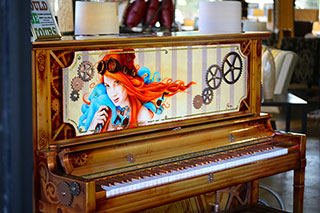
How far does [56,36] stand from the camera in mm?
2510

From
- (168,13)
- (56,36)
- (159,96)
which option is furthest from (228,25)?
(168,13)

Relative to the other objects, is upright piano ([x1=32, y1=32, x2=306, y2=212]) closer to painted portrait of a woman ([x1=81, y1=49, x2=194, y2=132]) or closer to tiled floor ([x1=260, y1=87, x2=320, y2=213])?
painted portrait of a woman ([x1=81, y1=49, x2=194, y2=132])

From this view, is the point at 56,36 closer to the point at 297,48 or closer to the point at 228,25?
the point at 228,25

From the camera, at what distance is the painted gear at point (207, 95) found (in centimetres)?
310

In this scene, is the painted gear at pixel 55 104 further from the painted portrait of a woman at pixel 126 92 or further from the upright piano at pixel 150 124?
the painted portrait of a woman at pixel 126 92

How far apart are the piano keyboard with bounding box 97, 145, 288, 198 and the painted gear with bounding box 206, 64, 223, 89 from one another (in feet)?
1.24

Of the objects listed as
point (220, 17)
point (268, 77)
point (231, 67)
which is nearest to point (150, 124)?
point (231, 67)

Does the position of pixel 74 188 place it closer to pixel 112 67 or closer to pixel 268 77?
pixel 112 67

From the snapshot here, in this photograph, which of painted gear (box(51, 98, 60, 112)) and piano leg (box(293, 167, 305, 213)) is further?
piano leg (box(293, 167, 305, 213))

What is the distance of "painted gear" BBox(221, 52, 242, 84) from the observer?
3189 mm

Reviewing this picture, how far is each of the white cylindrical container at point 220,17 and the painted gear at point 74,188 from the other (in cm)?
132

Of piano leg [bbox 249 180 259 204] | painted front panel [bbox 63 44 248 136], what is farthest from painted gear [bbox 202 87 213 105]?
piano leg [bbox 249 180 259 204]

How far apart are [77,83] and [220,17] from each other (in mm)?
1049

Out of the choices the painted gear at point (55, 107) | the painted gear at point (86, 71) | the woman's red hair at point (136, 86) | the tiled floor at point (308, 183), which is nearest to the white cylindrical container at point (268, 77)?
the tiled floor at point (308, 183)
